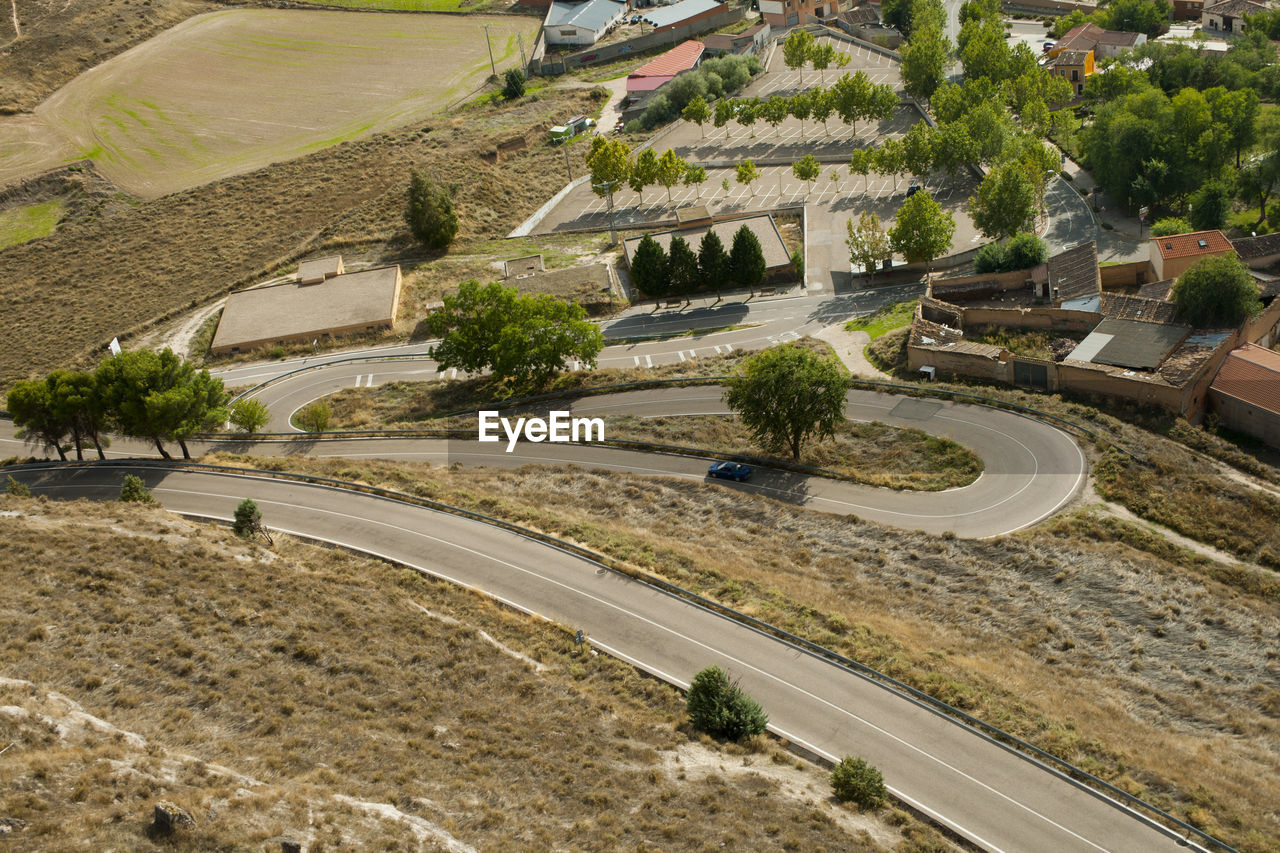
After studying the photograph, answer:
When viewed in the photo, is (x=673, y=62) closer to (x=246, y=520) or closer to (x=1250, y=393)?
(x=1250, y=393)

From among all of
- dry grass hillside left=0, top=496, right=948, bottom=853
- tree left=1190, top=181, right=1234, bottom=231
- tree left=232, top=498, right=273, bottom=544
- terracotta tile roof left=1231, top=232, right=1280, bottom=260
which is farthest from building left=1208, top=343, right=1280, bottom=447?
tree left=232, top=498, right=273, bottom=544

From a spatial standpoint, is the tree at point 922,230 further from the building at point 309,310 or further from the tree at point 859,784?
the tree at point 859,784

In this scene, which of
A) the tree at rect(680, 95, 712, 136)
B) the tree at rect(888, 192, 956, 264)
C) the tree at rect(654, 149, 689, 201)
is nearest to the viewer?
the tree at rect(888, 192, 956, 264)

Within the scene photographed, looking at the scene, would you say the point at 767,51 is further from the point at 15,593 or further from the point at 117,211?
the point at 15,593

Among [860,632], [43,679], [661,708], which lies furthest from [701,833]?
[43,679]

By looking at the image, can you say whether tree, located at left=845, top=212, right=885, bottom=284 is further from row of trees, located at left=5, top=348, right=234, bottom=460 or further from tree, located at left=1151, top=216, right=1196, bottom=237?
row of trees, located at left=5, top=348, right=234, bottom=460

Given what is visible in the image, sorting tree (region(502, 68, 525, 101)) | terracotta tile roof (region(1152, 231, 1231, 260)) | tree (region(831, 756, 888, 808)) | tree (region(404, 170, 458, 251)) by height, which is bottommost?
tree (region(831, 756, 888, 808))
